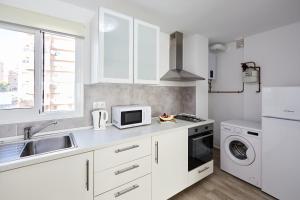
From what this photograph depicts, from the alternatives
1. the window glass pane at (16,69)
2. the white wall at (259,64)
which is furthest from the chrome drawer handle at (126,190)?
the white wall at (259,64)

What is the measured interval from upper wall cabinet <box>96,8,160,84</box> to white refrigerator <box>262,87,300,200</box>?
4.63ft

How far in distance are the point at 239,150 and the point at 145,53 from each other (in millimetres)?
2002

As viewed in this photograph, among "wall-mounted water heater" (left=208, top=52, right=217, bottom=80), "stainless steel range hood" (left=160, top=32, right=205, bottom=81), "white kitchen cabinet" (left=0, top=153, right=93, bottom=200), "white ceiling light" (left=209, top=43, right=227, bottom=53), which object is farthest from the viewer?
"wall-mounted water heater" (left=208, top=52, right=217, bottom=80)

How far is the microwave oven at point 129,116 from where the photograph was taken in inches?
66.7

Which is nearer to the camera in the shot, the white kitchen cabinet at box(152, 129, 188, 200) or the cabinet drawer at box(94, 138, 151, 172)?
the cabinet drawer at box(94, 138, 151, 172)

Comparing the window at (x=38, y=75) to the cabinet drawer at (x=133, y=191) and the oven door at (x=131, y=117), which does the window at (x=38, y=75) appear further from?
the cabinet drawer at (x=133, y=191)

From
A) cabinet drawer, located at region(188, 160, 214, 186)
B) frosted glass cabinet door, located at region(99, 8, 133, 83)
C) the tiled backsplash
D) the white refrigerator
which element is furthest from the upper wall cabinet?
the white refrigerator

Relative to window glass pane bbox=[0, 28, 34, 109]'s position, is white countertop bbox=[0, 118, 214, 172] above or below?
below

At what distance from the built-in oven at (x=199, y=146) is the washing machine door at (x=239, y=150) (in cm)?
32

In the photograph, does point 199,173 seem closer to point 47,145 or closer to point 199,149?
point 199,149

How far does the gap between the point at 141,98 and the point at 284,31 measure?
2323 millimetres

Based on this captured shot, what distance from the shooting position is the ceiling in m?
1.58

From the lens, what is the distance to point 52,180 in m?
1.03

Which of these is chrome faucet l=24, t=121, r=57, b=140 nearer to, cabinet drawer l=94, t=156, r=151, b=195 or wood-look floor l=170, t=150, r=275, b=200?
cabinet drawer l=94, t=156, r=151, b=195
